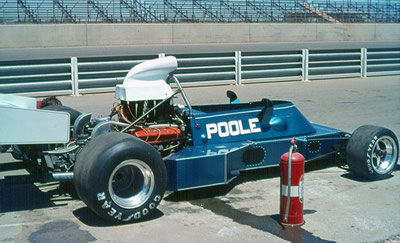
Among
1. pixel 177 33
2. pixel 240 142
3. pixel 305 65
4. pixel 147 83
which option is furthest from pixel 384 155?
pixel 177 33

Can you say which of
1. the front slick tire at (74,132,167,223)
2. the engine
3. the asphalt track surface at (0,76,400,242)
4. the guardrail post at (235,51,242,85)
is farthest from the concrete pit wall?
the front slick tire at (74,132,167,223)

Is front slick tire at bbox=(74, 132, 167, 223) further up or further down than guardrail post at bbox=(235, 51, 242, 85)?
further down

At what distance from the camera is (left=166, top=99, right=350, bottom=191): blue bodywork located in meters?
6.33

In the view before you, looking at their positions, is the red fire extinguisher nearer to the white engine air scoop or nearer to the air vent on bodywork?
the air vent on bodywork

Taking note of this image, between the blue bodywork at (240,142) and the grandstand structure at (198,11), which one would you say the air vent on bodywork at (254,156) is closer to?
the blue bodywork at (240,142)

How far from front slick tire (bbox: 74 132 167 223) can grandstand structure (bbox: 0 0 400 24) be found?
2983cm

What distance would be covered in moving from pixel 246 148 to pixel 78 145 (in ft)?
6.64

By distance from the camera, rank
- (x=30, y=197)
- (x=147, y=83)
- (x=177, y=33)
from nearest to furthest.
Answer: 1. (x=30, y=197)
2. (x=147, y=83)
3. (x=177, y=33)

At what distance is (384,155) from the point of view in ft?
24.6

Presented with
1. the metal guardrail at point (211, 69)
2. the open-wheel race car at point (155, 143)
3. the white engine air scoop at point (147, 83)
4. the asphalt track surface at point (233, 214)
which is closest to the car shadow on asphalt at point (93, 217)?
the asphalt track surface at point (233, 214)

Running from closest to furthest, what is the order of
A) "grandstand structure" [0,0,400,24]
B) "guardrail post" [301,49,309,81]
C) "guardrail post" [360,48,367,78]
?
"guardrail post" [301,49,309,81] → "guardrail post" [360,48,367,78] → "grandstand structure" [0,0,400,24]

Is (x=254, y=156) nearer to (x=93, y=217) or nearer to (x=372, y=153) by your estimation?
(x=372, y=153)

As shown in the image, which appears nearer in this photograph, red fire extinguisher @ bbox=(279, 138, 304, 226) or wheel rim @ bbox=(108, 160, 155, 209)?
red fire extinguisher @ bbox=(279, 138, 304, 226)

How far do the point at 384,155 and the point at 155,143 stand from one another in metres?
3.09
